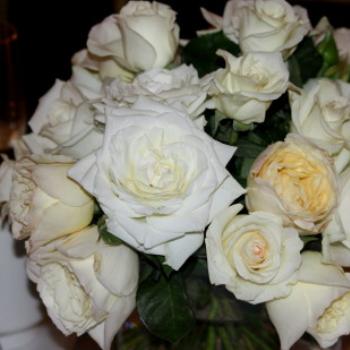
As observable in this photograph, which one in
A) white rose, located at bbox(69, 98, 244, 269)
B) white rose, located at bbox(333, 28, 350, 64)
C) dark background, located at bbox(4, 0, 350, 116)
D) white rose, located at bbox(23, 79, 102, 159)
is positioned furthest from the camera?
dark background, located at bbox(4, 0, 350, 116)

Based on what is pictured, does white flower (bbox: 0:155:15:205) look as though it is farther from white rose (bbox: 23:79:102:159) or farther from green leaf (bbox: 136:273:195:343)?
green leaf (bbox: 136:273:195:343)

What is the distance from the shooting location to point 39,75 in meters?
1.53

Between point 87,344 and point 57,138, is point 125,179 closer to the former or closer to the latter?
point 57,138

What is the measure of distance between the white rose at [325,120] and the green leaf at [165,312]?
0.60ft

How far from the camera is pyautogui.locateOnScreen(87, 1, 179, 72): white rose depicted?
0.67 metres

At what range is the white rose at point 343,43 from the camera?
2.50ft

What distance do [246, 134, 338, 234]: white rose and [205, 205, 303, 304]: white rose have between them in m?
0.01

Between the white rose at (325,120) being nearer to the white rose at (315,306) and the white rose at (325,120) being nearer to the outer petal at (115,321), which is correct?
the white rose at (315,306)

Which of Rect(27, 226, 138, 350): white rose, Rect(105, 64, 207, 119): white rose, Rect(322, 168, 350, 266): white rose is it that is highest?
Rect(105, 64, 207, 119): white rose

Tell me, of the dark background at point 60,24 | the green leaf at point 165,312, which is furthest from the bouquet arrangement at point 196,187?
the dark background at point 60,24

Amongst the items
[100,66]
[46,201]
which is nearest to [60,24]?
[100,66]

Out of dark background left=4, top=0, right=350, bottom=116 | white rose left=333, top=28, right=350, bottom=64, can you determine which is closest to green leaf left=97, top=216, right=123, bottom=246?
white rose left=333, top=28, right=350, bottom=64

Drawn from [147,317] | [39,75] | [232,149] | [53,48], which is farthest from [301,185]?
[53,48]

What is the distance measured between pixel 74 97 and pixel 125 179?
20 centimetres
